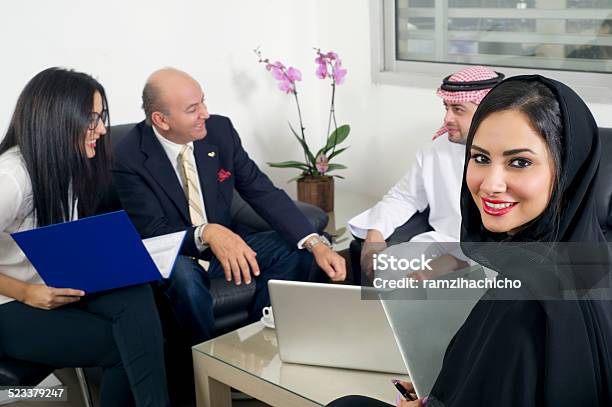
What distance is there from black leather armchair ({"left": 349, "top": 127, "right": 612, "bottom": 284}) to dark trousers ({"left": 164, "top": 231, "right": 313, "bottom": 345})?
19 centimetres

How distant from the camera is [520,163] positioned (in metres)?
1.26

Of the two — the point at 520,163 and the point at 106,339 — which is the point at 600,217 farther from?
the point at 106,339

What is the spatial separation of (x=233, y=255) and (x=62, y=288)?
600mm

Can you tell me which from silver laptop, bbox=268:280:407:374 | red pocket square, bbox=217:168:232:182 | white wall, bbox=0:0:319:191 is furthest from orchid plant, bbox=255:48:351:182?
silver laptop, bbox=268:280:407:374

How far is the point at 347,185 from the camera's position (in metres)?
4.00

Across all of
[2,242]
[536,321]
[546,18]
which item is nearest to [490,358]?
[536,321]

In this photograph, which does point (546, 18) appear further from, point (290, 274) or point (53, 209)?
point (53, 209)

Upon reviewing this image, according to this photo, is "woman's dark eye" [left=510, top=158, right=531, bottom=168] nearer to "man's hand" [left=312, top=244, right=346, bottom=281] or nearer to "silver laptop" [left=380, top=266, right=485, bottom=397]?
"silver laptop" [left=380, top=266, right=485, bottom=397]

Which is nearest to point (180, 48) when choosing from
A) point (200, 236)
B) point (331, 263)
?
point (200, 236)

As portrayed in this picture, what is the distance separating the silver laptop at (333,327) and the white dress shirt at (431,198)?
2.83 feet

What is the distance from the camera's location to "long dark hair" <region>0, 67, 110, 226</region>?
2.06 m

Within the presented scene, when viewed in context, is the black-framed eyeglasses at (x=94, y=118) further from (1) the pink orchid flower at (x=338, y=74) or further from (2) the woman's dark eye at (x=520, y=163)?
(1) the pink orchid flower at (x=338, y=74)

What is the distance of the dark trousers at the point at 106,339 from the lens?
207cm

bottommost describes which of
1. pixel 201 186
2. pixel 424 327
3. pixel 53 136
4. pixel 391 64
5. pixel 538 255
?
pixel 424 327
